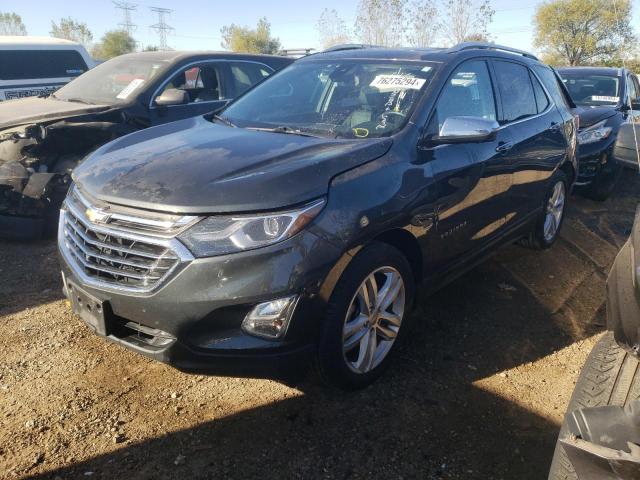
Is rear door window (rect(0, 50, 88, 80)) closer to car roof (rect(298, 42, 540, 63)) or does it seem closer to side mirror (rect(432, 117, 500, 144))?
car roof (rect(298, 42, 540, 63))

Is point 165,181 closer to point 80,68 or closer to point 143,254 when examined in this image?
point 143,254

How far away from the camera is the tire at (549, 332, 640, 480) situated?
1874 millimetres

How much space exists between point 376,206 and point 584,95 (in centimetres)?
719

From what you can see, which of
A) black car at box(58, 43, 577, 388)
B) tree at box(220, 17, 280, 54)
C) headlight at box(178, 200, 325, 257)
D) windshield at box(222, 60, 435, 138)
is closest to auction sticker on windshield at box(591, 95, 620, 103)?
black car at box(58, 43, 577, 388)

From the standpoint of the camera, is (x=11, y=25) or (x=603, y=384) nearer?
(x=603, y=384)

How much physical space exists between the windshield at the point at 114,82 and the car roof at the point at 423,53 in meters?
2.54

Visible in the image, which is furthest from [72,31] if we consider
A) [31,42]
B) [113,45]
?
[31,42]

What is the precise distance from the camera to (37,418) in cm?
265

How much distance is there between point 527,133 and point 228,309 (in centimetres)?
290

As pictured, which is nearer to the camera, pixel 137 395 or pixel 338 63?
pixel 137 395

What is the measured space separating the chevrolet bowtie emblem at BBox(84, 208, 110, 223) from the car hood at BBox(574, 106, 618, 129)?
19.0 feet

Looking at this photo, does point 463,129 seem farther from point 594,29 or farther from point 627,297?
point 594,29

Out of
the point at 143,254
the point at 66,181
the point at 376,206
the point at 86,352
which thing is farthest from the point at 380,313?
the point at 66,181

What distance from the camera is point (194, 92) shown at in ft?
20.5
